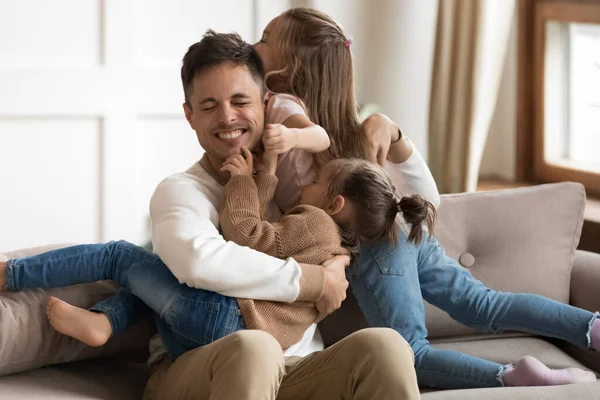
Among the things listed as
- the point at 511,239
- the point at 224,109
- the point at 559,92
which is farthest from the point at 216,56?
the point at 559,92

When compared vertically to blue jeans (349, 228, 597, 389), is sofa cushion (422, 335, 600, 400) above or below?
below

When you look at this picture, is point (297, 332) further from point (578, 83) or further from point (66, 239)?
point (578, 83)

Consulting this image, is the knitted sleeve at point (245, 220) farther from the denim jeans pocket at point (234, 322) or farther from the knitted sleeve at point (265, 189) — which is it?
the denim jeans pocket at point (234, 322)

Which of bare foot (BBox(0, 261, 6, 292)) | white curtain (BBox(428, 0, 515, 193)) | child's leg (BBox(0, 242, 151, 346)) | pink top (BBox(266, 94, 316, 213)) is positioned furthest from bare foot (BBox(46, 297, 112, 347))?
white curtain (BBox(428, 0, 515, 193))

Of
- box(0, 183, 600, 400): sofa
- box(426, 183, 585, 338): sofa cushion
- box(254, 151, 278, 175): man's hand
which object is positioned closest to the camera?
box(254, 151, 278, 175): man's hand

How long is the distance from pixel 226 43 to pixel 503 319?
0.88m

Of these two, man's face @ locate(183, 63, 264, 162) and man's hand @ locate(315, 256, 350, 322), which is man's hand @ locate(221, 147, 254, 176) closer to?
man's face @ locate(183, 63, 264, 162)

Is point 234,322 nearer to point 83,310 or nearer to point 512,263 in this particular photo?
point 83,310

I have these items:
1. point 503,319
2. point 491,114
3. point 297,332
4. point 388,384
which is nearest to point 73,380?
point 297,332

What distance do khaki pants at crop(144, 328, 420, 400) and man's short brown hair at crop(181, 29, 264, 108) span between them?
2.00 ft

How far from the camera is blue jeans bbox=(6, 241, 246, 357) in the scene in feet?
5.89

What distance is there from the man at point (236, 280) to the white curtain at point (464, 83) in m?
1.68

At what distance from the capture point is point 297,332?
189cm

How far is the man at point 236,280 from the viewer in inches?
64.1
